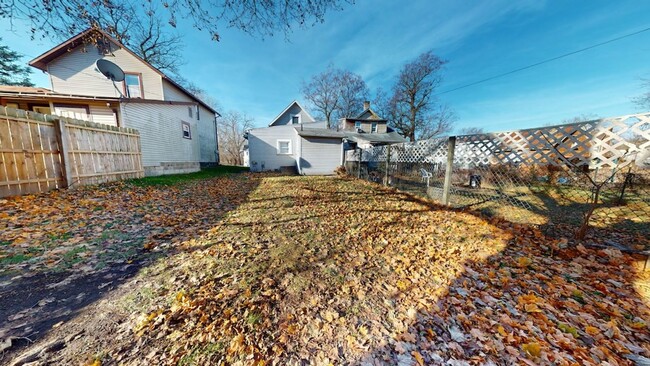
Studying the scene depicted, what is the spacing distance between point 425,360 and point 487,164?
190 inches

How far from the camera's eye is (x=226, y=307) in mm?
2006

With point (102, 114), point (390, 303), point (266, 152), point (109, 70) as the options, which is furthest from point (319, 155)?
point (390, 303)

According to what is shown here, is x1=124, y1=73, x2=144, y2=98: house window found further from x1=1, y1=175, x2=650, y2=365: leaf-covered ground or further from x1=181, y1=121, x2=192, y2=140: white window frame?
x1=1, y1=175, x2=650, y2=365: leaf-covered ground

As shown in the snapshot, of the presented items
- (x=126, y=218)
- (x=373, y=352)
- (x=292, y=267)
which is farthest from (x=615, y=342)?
(x=126, y=218)

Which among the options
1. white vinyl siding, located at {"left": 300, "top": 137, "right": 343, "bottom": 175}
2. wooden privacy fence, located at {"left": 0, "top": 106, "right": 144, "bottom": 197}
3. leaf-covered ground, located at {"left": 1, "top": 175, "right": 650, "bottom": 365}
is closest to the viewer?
leaf-covered ground, located at {"left": 1, "top": 175, "right": 650, "bottom": 365}

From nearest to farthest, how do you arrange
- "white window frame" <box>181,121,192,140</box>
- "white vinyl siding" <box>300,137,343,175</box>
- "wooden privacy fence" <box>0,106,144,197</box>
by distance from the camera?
"wooden privacy fence" <box>0,106,144,197</box>
"white window frame" <box>181,121,192,140</box>
"white vinyl siding" <box>300,137,343,175</box>

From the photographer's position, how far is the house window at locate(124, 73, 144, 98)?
13.0 meters

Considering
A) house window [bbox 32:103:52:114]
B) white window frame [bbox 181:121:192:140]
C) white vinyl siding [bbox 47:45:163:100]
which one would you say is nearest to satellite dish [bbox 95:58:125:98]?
white vinyl siding [bbox 47:45:163:100]

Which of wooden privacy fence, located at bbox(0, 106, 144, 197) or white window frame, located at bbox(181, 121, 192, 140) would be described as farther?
white window frame, located at bbox(181, 121, 192, 140)

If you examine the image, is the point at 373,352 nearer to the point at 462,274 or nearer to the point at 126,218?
the point at 462,274

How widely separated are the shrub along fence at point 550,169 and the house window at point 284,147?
10.8 meters

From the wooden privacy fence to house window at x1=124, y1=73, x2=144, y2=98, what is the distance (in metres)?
7.25

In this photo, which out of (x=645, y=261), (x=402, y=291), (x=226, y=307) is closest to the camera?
(x=226, y=307)

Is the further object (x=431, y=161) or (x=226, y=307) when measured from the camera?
(x=431, y=161)
